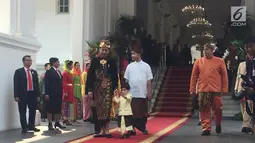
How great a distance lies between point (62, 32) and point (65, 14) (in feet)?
2.31

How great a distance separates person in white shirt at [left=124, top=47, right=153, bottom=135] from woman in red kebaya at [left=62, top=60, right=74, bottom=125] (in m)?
2.97

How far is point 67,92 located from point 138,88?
3.29 m

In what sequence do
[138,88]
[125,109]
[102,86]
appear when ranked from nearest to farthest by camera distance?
[102,86] < [125,109] < [138,88]

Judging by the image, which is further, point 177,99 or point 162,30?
point 162,30

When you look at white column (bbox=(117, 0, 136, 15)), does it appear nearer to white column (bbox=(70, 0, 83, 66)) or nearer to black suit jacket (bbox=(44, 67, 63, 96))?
white column (bbox=(70, 0, 83, 66))

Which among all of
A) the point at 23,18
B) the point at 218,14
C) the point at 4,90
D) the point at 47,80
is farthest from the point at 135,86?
the point at 218,14

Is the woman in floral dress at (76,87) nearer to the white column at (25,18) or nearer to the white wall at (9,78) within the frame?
the white column at (25,18)

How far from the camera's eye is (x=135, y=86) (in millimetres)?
8688

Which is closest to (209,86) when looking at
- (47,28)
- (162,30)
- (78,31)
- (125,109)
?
(125,109)

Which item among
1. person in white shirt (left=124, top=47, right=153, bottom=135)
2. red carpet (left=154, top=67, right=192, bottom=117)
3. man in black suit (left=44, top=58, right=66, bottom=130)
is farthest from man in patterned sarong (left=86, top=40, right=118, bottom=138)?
red carpet (left=154, top=67, right=192, bottom=117)

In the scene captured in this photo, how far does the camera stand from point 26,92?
9.53 m

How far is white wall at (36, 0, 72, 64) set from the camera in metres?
17.6

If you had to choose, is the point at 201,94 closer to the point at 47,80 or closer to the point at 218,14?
the point at 47,80

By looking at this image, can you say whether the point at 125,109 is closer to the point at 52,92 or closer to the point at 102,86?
the point at 102,86
